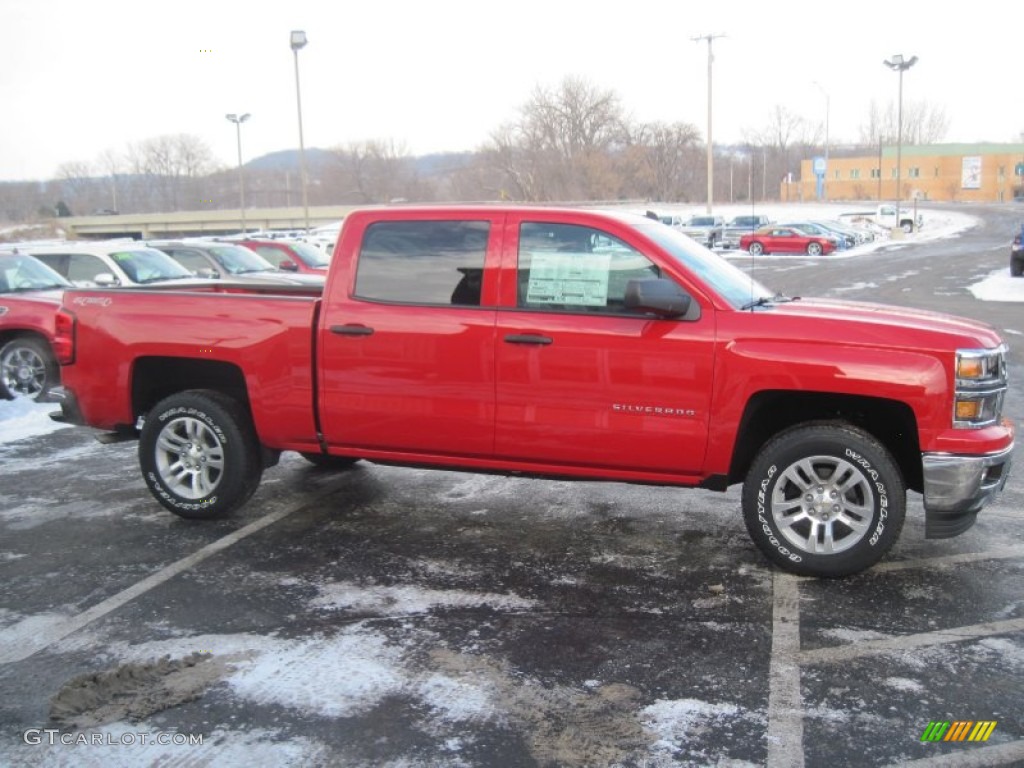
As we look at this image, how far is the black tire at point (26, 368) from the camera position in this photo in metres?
10.2

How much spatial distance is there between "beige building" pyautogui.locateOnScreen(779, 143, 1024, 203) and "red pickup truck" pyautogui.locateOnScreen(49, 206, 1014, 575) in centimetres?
11614

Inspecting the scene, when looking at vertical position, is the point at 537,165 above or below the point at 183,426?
above

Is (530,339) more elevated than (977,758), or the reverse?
(530,339)

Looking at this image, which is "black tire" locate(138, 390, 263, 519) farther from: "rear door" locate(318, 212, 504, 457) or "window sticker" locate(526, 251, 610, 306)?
"window sticker" locate(526, 251, 610, 306)

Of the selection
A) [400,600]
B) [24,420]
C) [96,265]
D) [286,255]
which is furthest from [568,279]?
[286,255]

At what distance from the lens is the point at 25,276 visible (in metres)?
11.1

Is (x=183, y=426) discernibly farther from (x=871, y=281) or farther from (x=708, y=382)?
(x=871, y=281)

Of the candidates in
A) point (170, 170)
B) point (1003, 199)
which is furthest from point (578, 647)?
point (1003, 199)

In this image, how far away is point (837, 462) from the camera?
4.71 m

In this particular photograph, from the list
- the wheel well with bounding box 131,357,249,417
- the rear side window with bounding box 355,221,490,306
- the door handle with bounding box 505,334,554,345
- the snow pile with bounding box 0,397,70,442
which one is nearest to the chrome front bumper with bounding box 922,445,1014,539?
the door handle with bounding box 505,334,554,345

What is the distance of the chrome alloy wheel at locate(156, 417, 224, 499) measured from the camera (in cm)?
587

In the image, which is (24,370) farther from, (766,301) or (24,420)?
(766,301)

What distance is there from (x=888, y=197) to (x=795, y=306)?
121366mm

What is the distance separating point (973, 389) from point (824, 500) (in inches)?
35.6
